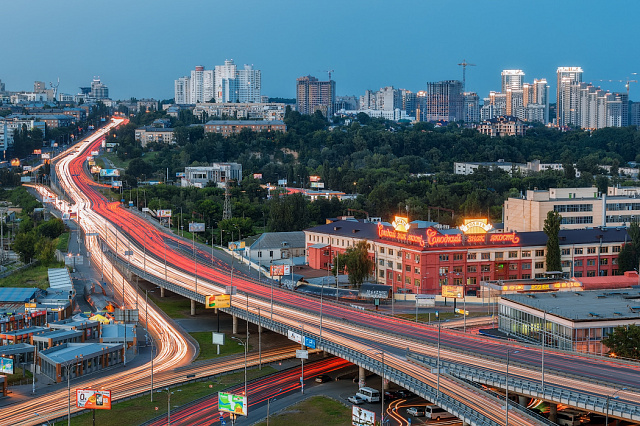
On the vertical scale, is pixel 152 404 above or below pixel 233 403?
below

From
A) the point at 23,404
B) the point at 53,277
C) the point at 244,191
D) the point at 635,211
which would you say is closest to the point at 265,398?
the point at 23,404

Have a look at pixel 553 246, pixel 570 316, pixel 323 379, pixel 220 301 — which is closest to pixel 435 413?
pixel 323 379

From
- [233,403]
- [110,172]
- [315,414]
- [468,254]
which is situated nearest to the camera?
[233,403]

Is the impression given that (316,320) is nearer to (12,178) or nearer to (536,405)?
(536,405)

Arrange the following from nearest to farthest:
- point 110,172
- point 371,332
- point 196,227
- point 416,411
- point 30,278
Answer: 1. point 416,411
2. point 371,332
3. point 30,278
4. point 196,227
5. point 110,172

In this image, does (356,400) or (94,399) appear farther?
(356,400)

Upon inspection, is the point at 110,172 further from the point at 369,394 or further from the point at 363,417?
the point at 363,417

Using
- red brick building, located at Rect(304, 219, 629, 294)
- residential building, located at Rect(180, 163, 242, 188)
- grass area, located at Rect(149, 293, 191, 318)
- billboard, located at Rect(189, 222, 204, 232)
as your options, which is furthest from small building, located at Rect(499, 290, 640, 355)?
residential building, located at Rect(180, 163, 242, 188)
